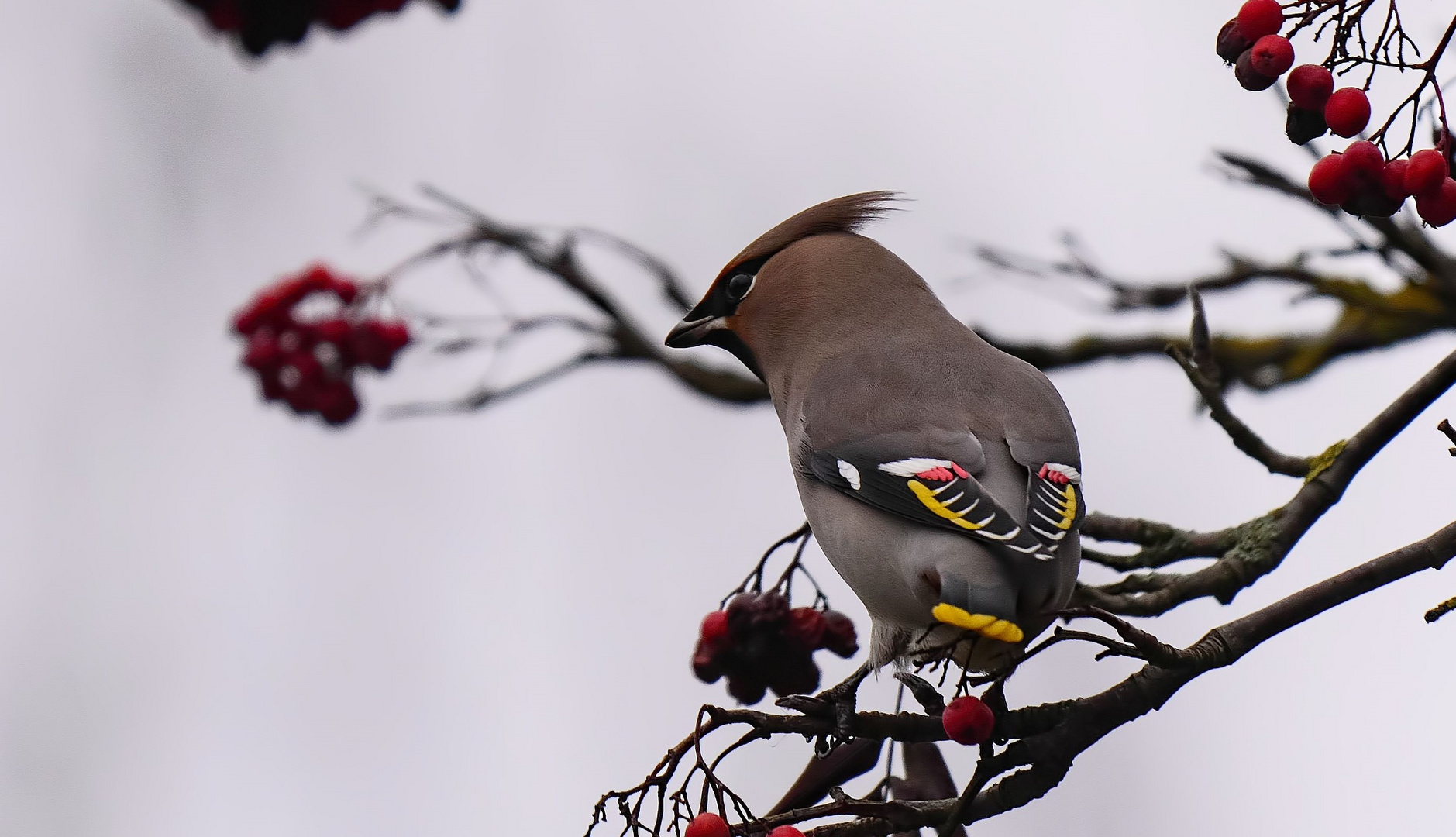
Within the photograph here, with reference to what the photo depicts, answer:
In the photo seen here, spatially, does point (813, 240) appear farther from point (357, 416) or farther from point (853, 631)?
point (357, 416)

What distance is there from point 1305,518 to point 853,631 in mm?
669

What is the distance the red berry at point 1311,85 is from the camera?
1820 millimetres

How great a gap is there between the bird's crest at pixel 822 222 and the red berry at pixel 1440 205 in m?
1.40

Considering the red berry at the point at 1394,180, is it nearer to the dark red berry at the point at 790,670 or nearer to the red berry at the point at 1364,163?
the red berry at the point at 1364,163

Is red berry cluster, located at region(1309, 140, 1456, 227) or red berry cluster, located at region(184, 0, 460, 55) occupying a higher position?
red berry cluster, located at region(1309, 140, 1456, 227)

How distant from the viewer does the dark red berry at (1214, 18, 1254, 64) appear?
189cm

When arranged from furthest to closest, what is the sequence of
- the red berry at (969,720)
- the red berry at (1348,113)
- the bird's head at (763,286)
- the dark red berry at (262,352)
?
1. the dark red berry at (262,352)
2. the bird's head at (763,286)
3. the red berry at (969,720)
4. the red berry at (1348,113)

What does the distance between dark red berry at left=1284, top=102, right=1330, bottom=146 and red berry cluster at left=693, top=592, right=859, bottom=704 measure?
3.39 ft

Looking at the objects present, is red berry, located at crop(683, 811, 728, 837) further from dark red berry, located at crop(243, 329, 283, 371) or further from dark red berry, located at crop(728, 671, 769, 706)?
dark red berry, located at crop(243, 329, 283, 371)

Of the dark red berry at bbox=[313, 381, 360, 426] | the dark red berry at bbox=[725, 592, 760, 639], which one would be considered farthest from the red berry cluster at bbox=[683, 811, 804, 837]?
the dark red berry at bbox=[313, 381, 360, 426]

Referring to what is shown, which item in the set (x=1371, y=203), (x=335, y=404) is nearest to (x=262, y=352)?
(x=335, y=404)

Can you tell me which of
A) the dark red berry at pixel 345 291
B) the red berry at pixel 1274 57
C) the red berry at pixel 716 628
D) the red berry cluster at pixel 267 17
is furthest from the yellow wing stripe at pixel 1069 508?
the dark red berry at pixel 345 291

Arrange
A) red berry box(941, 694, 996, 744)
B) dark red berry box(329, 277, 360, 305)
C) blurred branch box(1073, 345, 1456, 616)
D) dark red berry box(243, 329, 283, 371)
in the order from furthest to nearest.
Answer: dark red berry box(329, 277, 360, 305) < dark red berry box(243, 329, 283, 371) < blurred branch box(1073, 345, 1456, 616) < red berry box(941, 694, 996, 744)

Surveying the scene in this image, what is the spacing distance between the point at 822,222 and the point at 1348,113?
151 centimetres
